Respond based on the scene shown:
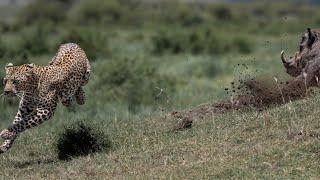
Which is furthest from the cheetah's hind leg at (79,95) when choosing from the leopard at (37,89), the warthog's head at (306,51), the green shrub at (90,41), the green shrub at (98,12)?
the green shrub at (98,12)

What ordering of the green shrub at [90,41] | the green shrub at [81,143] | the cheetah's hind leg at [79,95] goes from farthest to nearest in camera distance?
1. the green shrub at [90,41]
2. the cheetah's hind leg at [79,95]
3. the green shrub at [81,143]

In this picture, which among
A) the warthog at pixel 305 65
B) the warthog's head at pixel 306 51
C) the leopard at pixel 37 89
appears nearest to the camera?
the leopard at pixel 37 89

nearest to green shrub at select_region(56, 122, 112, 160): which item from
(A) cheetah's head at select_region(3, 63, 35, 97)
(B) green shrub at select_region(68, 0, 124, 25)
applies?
(A) cheetah's head at select_region(3, 63, 35, 97)

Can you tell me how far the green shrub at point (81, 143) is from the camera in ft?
40.1

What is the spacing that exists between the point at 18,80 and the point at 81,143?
1361mm

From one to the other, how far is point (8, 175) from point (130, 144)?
1.96 metres

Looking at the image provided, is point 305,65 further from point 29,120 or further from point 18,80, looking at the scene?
point 18,80

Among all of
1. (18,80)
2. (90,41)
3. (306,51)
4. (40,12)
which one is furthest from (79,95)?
(40,12)

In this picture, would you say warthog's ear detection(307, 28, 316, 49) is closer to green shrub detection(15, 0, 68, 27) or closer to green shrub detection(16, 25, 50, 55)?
green shrub detection(16, 25, 50, 55)

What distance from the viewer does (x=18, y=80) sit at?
1187 cm

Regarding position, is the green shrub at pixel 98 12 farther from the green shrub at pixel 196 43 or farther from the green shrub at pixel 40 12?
the green shrub at pixel 196 43

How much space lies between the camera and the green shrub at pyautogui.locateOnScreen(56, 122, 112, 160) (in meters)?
12.2

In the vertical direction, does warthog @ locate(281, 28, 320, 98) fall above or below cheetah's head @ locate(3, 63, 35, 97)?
above

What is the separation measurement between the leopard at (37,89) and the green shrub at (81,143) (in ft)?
1.67
